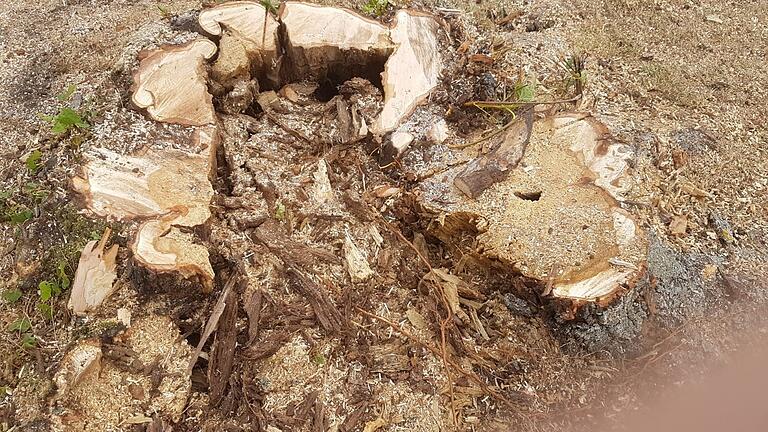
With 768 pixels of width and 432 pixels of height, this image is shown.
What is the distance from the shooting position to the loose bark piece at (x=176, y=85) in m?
2.62

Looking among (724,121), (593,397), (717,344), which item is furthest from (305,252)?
(724,121)

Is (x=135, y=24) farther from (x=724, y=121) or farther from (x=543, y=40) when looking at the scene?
(x=724, y=121)

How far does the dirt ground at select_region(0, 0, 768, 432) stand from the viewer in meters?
2.19

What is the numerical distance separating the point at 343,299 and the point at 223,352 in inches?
20.4

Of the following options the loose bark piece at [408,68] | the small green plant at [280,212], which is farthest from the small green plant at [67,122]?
the loose bark piece at [408,68]

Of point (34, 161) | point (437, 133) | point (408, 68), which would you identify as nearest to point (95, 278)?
point (34, 161)

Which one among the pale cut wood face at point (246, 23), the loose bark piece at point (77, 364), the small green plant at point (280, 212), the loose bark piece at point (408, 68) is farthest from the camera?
the pale cut wood face at point (246, 23)

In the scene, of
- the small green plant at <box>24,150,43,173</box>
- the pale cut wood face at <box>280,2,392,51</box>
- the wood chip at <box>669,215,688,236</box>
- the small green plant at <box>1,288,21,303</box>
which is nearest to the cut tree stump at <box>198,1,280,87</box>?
the pale cut wood face at <box>280,2,392,51</box>

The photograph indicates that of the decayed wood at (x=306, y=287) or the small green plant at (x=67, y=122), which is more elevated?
the small green plant at (x=67, y=122)

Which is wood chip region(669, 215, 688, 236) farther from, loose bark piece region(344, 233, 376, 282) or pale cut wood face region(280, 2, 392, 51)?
pale cut wood face region(280, 2, 392, 51)

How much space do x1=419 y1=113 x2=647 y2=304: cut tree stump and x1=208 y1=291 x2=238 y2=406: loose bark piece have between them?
36.0 inches

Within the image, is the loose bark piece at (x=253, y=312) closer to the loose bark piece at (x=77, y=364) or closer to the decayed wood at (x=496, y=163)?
the loose bark piece at (x=77, y=364)

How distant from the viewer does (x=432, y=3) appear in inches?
145

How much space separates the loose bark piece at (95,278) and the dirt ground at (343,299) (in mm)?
39
